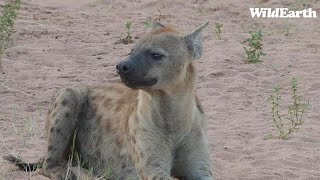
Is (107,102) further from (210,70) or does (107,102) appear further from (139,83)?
(210,70)

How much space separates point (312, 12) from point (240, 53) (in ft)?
7.31

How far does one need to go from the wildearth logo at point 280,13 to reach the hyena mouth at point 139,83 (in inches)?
252

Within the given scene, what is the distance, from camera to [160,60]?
17.2 feet

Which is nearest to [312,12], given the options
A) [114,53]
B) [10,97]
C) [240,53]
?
[240,53]

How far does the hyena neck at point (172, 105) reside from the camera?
5.35 m

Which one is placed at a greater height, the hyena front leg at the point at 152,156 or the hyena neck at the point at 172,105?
Result: the hyena neck at the point at 172,105

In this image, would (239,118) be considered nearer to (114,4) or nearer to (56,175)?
(56,175)

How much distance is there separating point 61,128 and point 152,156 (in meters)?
0.90

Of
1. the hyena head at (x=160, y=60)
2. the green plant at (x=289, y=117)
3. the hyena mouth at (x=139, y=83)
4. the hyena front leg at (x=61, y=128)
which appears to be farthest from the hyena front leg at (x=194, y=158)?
the green plant at (x=289, y=117)

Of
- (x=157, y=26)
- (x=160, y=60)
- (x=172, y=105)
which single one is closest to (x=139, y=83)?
(x=160, y=60)

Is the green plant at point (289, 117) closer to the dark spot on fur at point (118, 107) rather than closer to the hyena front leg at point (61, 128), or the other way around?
the dark spot on fur at point (118, 107)

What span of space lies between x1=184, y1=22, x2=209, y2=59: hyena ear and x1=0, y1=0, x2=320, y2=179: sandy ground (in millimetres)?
941

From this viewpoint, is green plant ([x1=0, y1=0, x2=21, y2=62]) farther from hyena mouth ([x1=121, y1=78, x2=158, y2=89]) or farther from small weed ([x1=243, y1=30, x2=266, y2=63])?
hyena mouth ([x1=121, y1=78, x2=158, y2=89])

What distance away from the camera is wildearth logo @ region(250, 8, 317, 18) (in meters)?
11.3
